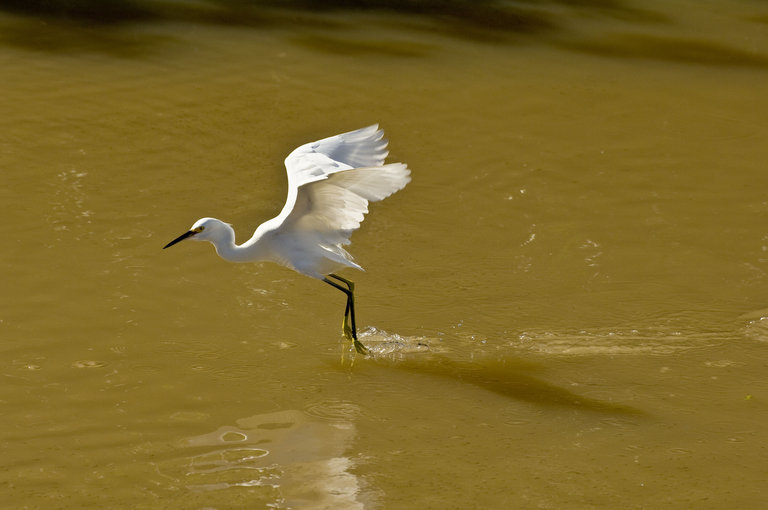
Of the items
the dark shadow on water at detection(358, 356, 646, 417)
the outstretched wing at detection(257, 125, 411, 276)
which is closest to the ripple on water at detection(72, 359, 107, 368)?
the outstretched wing at detection(257, 125, 411, 276)

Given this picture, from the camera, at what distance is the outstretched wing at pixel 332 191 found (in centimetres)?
385

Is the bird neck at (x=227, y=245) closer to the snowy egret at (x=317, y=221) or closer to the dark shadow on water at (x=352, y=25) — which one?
the snowy egret at (x=317, y=221)

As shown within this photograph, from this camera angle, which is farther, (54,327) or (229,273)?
(229,273)

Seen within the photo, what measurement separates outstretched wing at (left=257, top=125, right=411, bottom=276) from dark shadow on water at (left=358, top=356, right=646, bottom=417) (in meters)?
0.51

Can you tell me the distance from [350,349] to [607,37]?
5.68 m

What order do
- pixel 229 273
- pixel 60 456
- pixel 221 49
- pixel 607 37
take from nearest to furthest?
pixel 60 456, pixel 229 273, pixel 221 49, pixel 607 37

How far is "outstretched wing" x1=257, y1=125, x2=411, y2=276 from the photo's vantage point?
385 cm

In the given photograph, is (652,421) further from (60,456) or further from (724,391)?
(60,456)

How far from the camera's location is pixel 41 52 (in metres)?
8.02

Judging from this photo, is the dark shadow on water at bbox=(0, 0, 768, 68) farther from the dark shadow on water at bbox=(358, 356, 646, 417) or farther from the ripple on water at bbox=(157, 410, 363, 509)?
the ripple on water at bbox=(157, 410, 363, 509)

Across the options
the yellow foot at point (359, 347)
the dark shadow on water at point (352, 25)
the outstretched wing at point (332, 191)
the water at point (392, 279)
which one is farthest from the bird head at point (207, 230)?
the dark shadow on water at point (352, 25)

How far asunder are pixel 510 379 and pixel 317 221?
0.94 metres

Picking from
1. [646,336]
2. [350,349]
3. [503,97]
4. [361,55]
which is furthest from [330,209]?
[361,55]

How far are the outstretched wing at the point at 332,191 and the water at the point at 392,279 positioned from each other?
449 millimetres
